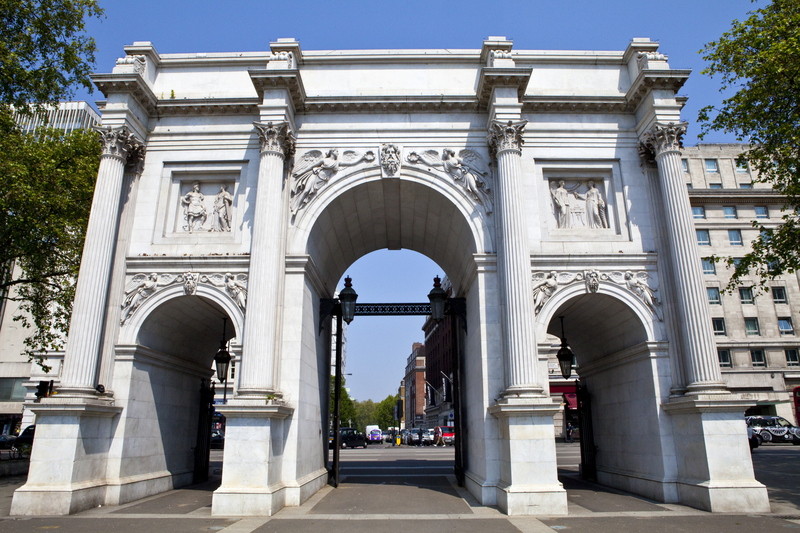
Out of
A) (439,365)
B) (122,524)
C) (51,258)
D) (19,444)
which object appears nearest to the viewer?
(122,524)

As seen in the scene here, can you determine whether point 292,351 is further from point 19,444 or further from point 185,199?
point 19,444

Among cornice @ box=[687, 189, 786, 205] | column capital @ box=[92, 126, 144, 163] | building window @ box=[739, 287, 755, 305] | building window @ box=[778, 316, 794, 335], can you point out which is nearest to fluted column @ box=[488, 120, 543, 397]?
column capital @ box=[92, 126, 144, 163]

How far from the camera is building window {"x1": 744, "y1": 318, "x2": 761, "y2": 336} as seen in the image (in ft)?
164

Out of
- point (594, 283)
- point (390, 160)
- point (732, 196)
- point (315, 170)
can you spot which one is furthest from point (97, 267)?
point (732, 196)

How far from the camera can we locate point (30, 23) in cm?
1898

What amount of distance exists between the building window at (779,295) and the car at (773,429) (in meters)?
15.8

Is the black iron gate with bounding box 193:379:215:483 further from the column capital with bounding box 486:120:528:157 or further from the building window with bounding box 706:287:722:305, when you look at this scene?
the building window with bounding box 706:287:722:305

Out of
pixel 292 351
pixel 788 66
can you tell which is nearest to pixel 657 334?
pixel 788 66

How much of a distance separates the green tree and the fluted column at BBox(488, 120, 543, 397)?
7974mm

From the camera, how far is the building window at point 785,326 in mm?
49750

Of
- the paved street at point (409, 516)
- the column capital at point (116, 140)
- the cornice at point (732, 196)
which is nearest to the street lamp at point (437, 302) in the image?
the paved street at point (409, 516)

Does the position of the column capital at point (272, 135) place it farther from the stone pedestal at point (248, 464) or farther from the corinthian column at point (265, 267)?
the stone pedestal at point (248, 464)

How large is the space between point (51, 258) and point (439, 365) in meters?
65.7

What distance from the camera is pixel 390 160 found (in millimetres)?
16281
